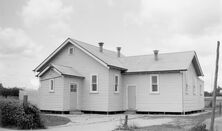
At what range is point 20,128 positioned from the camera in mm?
15492

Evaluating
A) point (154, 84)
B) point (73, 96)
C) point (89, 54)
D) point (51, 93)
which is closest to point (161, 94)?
point (154, 84)

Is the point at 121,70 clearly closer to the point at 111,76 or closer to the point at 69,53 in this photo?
the point at 111,76

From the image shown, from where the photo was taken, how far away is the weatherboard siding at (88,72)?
27.6 metres

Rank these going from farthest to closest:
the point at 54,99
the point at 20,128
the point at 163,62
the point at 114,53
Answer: the point at 114,53 → the point at 163,62 → the point at 54,99 → the point at 20,128

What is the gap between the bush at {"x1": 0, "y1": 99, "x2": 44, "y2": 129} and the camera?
51.1ft

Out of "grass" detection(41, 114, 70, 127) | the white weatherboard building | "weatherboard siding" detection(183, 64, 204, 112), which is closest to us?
"grass" detection(41, 114, 70, 127)

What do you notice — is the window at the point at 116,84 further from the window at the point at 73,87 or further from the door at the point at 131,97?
the window at the point at 73,87

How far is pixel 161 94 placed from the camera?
2788 cm

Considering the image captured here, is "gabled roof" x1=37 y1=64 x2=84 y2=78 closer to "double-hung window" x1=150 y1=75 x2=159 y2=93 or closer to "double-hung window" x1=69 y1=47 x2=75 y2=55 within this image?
"double-hung window" x1=69 y1=47 x2=75 y2=55

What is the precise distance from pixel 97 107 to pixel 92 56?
14.7ft

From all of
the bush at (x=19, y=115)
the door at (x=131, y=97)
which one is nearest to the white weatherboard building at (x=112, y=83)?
the door at (x=131, y=97)

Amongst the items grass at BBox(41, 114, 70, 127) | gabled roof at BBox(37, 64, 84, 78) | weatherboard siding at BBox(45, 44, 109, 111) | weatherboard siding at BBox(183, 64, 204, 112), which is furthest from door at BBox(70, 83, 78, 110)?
weatherboard siding at BBox(183, 64, 204, 112)

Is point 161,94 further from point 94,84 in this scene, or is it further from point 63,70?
point 63,70

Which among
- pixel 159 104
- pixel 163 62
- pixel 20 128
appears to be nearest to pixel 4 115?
pixel 20 128
